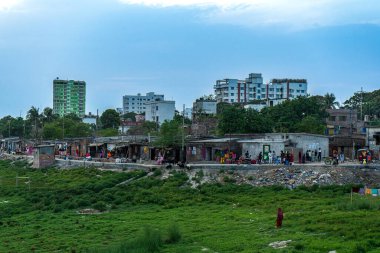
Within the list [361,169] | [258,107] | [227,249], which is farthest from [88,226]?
[258,107]

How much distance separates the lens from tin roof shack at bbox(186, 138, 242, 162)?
53.8 metres

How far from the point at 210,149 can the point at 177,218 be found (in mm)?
23716

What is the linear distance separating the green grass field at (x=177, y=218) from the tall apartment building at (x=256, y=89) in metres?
87.3

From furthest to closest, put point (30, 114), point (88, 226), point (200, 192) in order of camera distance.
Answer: point (30, 114), point (200, 192), point (88, 226)

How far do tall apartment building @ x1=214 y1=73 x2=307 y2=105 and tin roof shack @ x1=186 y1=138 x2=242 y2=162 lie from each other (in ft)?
261

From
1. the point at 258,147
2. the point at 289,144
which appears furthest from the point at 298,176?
the point at 289,144

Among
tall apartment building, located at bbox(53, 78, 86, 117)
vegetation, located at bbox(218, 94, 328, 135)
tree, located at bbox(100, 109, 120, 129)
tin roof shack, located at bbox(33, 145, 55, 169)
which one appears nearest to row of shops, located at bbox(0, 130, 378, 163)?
tin roof shack, located at bbox(33, 145, 55, 169)

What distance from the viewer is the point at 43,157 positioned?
221 ft

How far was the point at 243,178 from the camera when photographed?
4409cm

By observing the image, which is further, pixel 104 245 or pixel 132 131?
pixel 132 131

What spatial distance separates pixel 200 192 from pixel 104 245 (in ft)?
53.5

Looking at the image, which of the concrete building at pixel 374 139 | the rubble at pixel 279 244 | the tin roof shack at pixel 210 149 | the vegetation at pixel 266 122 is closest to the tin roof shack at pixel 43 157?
the tin roof shack at pixel 210 149

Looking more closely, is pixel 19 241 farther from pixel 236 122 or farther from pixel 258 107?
pixel 258 107

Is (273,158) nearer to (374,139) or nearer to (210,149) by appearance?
(210,149)
